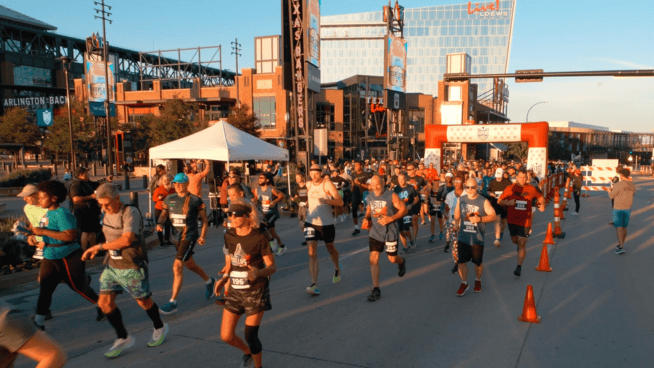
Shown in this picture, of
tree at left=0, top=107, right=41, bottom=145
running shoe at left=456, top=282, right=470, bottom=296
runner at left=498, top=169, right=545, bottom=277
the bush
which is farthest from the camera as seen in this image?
tree at left=0, top=107, right=41, bottom=145

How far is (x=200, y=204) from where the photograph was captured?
5.99 metres

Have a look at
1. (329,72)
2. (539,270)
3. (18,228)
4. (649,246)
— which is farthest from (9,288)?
(329,72)

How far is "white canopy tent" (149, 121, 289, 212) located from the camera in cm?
1225

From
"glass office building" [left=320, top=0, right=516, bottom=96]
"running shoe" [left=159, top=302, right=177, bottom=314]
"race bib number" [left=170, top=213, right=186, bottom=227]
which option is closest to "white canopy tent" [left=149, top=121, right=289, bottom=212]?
"race bib number" [left=170, top=213, right=186, bottom=227]

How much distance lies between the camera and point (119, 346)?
14.8 ft

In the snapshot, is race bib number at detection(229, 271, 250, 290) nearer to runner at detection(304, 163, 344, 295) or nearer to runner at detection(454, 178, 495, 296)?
runner at detection(304, 163, 344, 295)

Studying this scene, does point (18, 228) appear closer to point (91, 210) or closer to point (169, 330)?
point (169, 330)

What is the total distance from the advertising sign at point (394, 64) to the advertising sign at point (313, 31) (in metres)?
10.4

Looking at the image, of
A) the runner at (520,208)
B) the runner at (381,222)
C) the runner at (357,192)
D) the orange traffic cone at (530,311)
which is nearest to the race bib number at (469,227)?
the runner at (381,222)

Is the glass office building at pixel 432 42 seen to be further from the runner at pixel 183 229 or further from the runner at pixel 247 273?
the runner at pixel 247 273

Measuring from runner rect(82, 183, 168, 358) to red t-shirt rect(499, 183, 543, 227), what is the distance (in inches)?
236

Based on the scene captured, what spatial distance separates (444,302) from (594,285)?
8.68 ft

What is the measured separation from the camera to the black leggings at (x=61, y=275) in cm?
482

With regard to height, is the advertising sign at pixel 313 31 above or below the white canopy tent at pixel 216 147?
above
